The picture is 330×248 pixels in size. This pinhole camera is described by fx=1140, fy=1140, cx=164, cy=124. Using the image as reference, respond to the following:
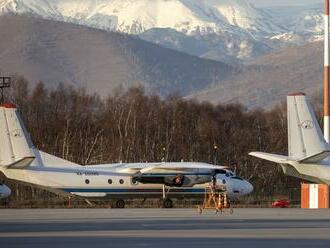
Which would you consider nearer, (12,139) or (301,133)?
(301,133)

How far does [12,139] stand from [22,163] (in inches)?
86.3

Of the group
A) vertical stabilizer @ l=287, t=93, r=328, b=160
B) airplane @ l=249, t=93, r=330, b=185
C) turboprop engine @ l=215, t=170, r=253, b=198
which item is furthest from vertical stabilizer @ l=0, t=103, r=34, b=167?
vertical stabilizer @ l=287, t=93, r=328, b=160

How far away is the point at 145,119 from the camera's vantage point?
11612 centimetres

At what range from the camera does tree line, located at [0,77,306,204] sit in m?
103

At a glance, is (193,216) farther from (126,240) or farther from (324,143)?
(126,240)

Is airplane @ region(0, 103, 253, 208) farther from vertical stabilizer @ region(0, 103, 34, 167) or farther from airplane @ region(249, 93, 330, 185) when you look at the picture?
airplane @ region(249, 93, 330, 185)

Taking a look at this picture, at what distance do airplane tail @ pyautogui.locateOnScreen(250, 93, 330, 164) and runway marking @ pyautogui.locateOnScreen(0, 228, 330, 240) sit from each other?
658 inches

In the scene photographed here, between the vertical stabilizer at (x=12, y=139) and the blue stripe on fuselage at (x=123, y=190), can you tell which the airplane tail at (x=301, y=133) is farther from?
the vertical stabilizer at (x=12, y=139)

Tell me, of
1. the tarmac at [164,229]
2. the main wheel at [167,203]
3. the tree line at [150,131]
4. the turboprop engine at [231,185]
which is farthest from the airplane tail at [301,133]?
the tree line at [150,131]

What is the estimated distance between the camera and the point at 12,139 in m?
68.5

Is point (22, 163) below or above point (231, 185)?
above

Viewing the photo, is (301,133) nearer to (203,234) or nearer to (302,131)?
(302,131)

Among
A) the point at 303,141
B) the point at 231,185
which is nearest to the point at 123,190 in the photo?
the point at 231,185

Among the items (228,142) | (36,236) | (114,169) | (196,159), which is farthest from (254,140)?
(36,236)
